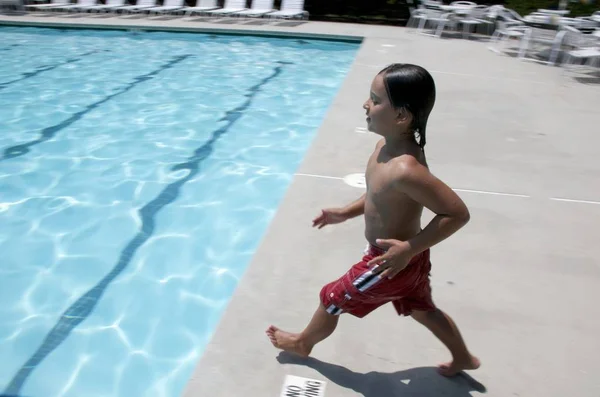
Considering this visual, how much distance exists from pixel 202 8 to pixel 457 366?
12319 mm

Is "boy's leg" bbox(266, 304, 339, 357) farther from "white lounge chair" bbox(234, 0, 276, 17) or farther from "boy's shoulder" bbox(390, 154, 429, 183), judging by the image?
"white lounge chair" bbox(234, 0, 276, 17)

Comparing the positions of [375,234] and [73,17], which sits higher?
[375,234]

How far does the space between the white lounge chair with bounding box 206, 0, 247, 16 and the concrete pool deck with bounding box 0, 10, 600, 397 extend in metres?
7.88

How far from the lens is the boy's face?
165cm

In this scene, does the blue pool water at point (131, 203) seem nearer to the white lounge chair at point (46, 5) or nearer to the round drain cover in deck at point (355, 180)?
the round drain cover in deck at point (355, 180)

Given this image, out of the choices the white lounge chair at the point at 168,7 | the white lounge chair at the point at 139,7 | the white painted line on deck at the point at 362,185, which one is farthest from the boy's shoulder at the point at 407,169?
the white lounge chair at the point at 139,7

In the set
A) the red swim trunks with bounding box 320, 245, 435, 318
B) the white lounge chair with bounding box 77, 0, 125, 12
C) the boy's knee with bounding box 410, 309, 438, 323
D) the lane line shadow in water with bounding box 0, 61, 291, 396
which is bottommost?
the lane line shadow in water with bounding box 0, 61, 291, 396

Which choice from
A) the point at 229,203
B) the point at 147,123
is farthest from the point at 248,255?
the point at 147,123

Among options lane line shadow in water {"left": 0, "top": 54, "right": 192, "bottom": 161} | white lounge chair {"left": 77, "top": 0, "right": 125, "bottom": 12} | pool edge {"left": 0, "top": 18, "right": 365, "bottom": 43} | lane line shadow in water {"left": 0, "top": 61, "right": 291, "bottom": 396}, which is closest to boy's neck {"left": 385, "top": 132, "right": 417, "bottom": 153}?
lane line shadow in water {"left": 0, "top": 61, "right": 291, "bottom": 396}

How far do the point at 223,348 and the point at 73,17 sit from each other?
12.3m

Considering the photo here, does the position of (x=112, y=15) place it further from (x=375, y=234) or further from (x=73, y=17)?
(x=375, y=234)

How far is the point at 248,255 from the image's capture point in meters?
3.58

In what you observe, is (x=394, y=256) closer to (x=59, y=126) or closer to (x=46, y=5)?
(x=59, y=126)

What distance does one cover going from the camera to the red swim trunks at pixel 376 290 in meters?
1.78
